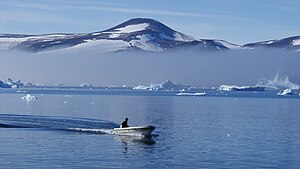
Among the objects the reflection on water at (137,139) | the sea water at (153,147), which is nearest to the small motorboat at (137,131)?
the reflection on water at (137,139)

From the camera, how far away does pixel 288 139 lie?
39750 millimetres

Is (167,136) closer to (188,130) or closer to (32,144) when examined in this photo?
(188,130)

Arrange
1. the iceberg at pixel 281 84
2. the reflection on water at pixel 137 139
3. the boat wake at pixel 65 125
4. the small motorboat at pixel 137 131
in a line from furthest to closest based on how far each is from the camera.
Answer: the iceberg at pixel 281 84 → the boat wake at pixel 65 125 → the small motorboat at pixel 137 131 → the reflection on water at pixel 137 139

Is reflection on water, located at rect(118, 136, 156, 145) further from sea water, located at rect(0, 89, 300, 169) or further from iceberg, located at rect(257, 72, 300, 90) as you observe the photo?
iceberg, located at rect(257, 72, 300, 90)

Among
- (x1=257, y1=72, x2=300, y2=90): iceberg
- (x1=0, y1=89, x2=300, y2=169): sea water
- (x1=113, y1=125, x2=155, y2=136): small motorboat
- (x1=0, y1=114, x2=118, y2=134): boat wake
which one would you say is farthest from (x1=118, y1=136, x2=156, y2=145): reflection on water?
(x1=257, y1=72, x2=300, y2=90): iceberg

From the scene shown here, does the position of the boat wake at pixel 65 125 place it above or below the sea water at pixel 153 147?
above

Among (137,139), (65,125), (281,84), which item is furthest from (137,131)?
(281,84)

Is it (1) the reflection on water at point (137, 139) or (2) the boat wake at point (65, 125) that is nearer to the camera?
(1) the reflection on water at point (137, 139)

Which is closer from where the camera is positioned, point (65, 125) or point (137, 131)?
point (137, 131)

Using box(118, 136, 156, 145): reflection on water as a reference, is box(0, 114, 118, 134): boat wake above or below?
above

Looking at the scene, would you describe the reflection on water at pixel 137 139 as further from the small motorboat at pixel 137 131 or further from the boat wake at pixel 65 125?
the boat wake at pixel 65 125

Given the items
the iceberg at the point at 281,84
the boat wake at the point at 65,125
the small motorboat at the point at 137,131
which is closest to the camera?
the small motorboat at the point at 137,131

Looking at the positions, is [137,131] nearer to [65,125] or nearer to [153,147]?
[153,147]

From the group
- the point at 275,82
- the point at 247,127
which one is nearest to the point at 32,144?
the point at 247,127
